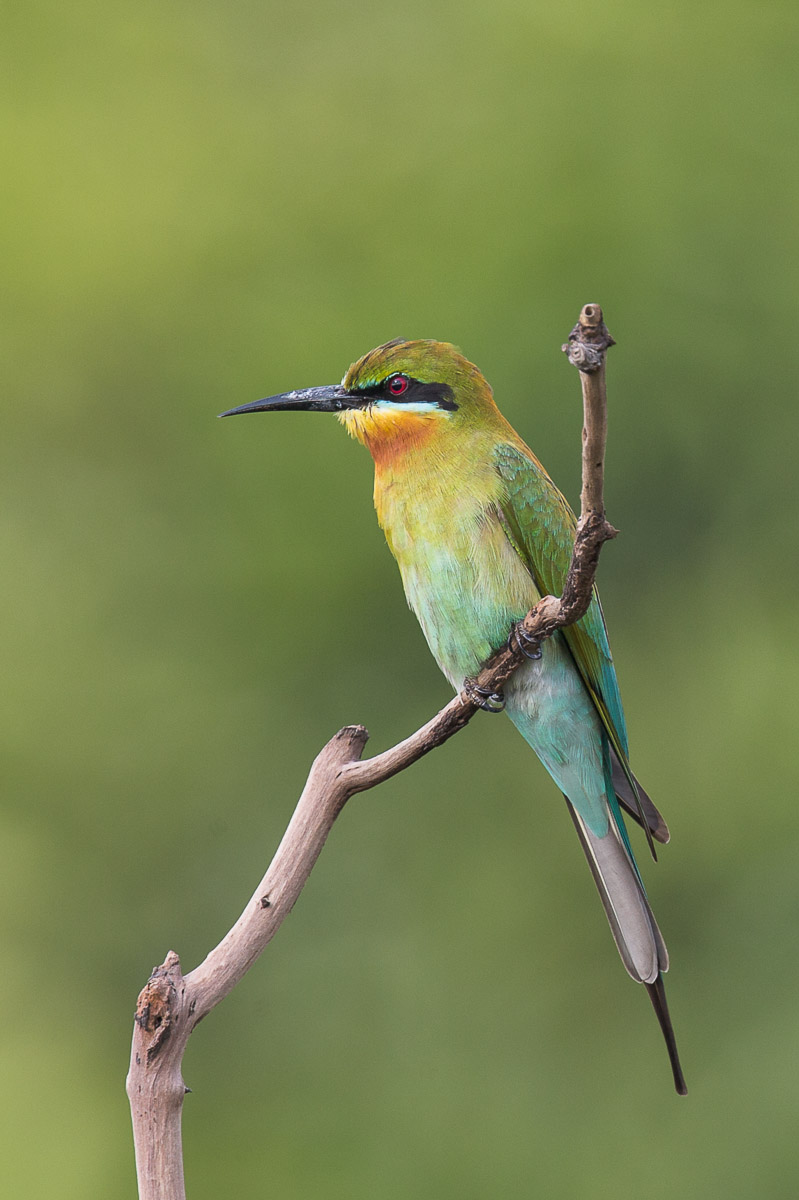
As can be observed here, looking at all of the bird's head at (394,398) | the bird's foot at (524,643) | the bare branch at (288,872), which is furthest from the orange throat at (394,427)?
the bare branch at (288,872)

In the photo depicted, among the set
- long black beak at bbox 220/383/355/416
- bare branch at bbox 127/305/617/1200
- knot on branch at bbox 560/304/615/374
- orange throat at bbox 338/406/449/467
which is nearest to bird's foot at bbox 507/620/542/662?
bare branch at bbox 127/305/617/1200

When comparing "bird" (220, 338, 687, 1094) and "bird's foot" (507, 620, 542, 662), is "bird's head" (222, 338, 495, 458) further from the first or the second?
"bird's foot" (507, 620, 542, 662)

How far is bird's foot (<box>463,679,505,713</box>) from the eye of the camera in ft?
6.96

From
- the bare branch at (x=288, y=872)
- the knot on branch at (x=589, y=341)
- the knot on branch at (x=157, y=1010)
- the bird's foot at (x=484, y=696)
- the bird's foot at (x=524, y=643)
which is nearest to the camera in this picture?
the knot on branch at (x=589, y=341)

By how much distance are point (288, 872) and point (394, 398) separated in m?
0.86

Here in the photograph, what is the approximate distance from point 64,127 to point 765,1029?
395 centimetres

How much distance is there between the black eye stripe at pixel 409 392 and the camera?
7.39 feet

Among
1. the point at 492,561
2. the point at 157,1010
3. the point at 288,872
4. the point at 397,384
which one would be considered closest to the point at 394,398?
the point at 397,384

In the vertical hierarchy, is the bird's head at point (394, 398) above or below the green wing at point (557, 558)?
above

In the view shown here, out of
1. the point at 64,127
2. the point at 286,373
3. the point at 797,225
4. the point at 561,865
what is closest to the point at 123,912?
the point at 561,865

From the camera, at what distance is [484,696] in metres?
2.15

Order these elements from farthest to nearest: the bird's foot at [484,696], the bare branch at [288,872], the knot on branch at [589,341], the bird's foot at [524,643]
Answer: the bird's foot at [484,696]
the bird's foot at [524,643]
the bare branch at [288,872]
the knot on branch at [589,341]

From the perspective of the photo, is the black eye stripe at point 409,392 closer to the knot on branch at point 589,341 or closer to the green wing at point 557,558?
the green wing at point 557,558

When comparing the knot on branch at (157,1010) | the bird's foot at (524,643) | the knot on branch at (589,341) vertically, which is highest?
the knot on branch at (589,341)
